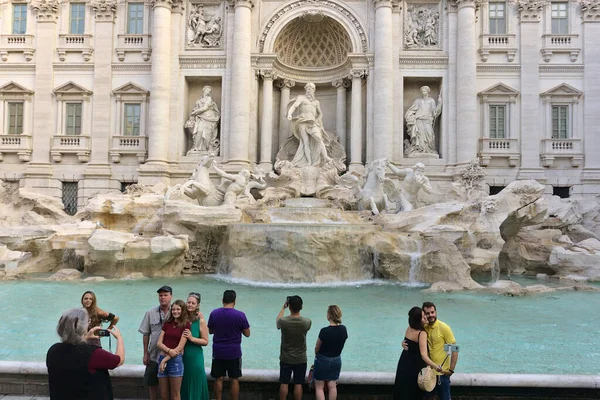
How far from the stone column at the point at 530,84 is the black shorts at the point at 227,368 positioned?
18.7 meters

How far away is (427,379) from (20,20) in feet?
80.8

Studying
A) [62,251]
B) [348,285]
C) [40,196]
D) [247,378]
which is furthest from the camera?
[40,196]

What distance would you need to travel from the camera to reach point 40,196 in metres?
18.8

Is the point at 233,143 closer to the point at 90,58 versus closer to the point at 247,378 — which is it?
the point at 90,58

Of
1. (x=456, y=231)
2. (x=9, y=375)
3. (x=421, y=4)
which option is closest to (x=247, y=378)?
(x=9, y=375)

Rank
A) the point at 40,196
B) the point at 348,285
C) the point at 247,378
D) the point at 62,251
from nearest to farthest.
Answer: the point at 247,378 < the point at 348,285 < the point at 62,251 < the point at 40,196

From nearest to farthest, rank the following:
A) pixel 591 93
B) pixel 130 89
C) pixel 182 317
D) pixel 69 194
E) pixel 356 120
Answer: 1. pixel 182 317
2. pixel 356 120
3. pixel 591 93
4. pixel 130 89
5. pixel 69 194

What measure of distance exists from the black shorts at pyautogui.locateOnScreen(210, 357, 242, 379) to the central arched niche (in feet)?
59.6

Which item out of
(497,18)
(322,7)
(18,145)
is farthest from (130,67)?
(497,18)

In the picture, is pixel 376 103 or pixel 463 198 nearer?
pixel 463 198

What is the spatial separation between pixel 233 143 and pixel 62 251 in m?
8.37

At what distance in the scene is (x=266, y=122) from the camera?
20062mm

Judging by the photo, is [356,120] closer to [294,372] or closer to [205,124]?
[205,124]

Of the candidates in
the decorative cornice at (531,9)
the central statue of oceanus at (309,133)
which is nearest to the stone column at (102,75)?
the central statue of oceanus at (309,133)
